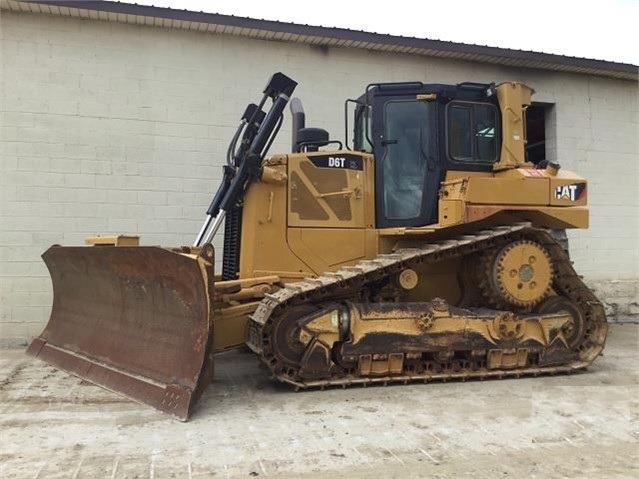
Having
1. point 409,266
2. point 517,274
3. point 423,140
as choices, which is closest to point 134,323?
point 409,266

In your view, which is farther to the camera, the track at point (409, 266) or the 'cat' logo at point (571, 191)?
the 'cat' logo at point (571, 191)

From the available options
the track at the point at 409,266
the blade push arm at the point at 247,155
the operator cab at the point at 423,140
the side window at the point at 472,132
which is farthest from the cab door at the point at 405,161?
the blade push arm at the point at 247,155

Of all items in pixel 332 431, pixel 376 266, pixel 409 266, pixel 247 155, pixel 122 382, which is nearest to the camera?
pixel 332 431

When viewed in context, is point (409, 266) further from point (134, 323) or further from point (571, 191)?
point (134, 323)

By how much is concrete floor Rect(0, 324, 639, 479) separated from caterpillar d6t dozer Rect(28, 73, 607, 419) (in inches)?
12.8

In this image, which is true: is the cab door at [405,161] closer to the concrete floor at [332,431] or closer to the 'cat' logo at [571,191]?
the 'cat' logo at [571,191]

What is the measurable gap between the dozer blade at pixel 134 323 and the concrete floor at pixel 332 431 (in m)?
0.20

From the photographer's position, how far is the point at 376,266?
528 centimetres

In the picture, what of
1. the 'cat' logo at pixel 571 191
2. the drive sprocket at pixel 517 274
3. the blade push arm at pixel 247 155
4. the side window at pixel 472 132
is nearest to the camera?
the drive sprocket at pixel 517 274

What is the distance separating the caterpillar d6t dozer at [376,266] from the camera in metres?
5.15

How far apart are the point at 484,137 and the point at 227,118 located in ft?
13.0

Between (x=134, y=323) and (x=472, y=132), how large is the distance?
13.2 ft

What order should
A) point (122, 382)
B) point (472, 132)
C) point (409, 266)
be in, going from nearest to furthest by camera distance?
point (122, 382)
point (409, 266)
point (472, 132)

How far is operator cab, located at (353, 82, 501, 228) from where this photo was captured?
601cm
